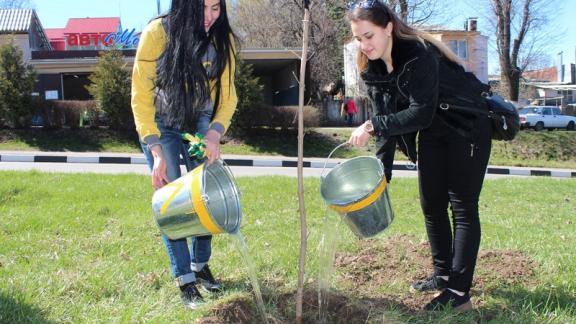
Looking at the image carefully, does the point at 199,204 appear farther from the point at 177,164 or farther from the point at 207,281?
the point at 207,281

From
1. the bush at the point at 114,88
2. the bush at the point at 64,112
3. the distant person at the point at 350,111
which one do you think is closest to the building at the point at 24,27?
the bush at the point at 64,112

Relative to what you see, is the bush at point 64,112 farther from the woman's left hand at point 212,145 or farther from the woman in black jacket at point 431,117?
the woman in black jacket at point 431,117

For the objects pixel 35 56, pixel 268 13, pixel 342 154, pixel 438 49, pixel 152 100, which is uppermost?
pixel 268 13

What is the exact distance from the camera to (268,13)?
30.5 metres

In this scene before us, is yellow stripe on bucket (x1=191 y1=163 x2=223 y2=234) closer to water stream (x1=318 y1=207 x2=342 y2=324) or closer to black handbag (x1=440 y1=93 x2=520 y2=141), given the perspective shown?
water stream (x1=318 y1=207 x2=342 y2=324)

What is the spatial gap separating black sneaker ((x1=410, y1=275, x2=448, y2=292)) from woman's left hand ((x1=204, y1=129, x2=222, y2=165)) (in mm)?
1391

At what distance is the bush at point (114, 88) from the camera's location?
1670 centimetres

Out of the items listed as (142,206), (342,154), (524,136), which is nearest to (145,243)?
(142,206)

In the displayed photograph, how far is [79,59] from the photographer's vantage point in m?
23.0

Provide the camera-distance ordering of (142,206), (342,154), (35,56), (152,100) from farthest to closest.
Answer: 1. (35,56)
2. (342,154)
3. (142,206)
4. (152,100)

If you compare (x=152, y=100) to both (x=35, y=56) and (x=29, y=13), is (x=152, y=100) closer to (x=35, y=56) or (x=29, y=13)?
(x=35, y=56)

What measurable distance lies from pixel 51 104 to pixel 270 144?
719 centimetres

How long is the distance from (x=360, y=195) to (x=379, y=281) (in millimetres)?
954

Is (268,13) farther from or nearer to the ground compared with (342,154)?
farther from the ground
